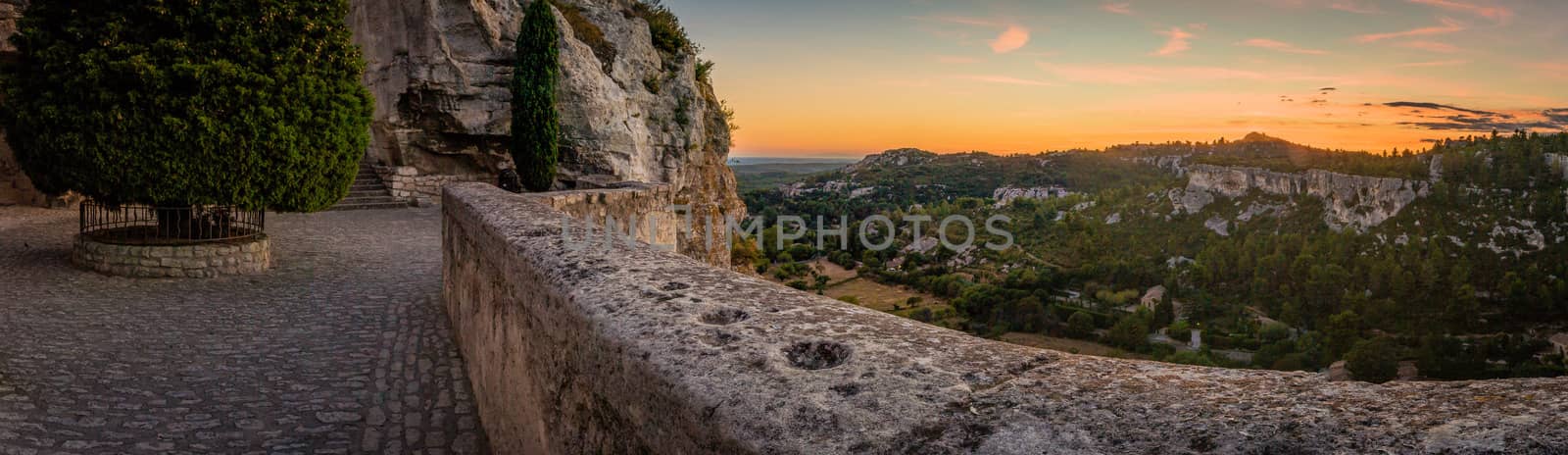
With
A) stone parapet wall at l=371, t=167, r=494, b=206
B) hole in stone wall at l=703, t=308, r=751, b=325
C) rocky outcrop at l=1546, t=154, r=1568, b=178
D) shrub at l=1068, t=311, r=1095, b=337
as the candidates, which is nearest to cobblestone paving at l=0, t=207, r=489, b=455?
hole in stone wall at l=703, t=308, r=751, b=325

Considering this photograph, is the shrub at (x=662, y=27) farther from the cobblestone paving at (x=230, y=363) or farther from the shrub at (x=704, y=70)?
the cobblestone paving at (x=230, y=363)

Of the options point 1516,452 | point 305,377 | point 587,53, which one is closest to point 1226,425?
point 1516,452

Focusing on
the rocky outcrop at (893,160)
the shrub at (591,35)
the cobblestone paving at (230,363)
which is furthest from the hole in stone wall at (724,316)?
the rocky outcrop at (893,160)

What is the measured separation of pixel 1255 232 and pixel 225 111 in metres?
45.9

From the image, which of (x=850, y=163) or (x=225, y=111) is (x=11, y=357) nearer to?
(x=225, y=111)

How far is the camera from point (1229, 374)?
1417 millimetres

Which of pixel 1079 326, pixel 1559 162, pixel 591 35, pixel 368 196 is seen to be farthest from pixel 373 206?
pixel 1559 162

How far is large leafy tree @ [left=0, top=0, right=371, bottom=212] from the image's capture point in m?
7.95

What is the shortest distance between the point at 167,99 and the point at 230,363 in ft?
13.6

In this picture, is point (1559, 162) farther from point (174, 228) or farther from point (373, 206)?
point (174, 228)

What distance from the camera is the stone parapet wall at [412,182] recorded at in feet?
55.5

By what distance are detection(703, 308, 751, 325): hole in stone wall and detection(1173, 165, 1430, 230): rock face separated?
4175cm

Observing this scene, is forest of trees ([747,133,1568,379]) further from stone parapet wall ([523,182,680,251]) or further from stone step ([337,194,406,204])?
stone step ([337,194,406,204])

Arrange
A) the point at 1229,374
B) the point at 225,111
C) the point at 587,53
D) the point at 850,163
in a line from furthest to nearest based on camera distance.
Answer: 1. the point at 850,163
2. the point at 587,53
3. the point at 225,111
4. the point at 1229,374
